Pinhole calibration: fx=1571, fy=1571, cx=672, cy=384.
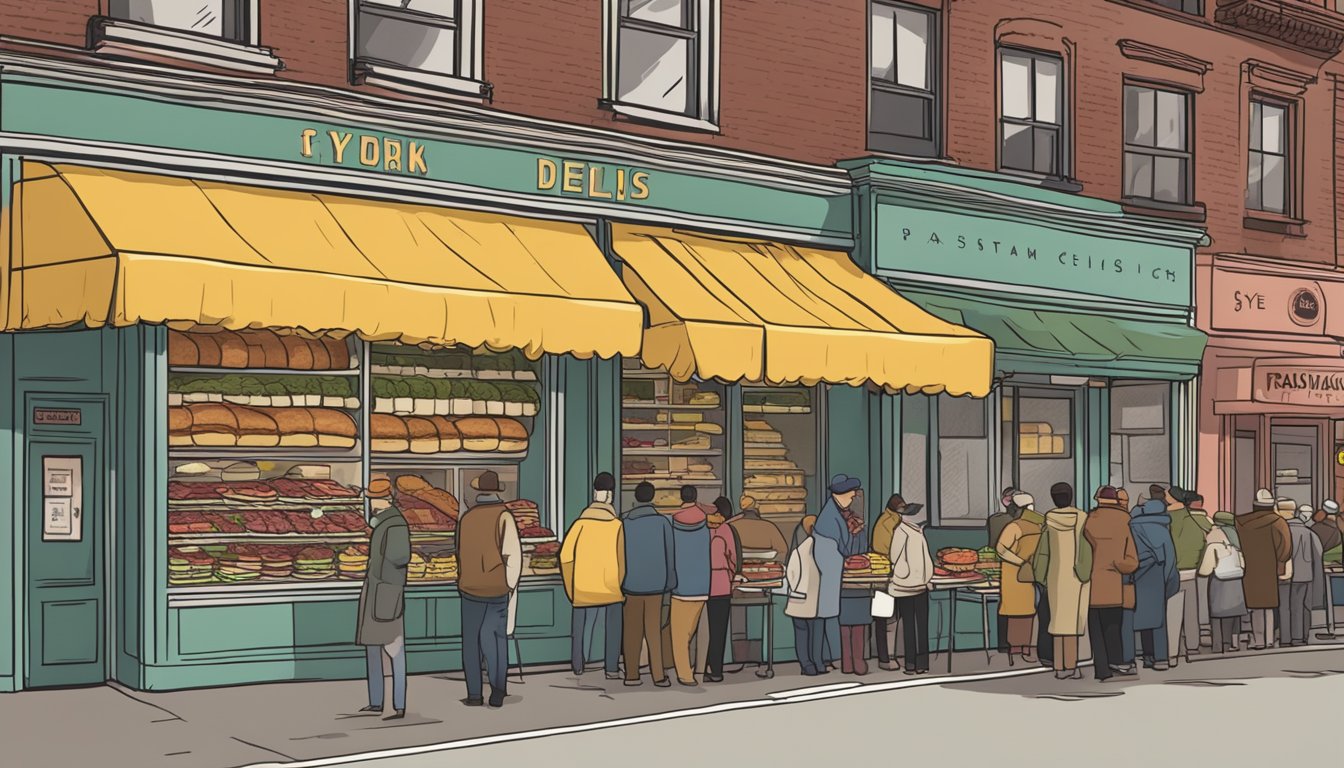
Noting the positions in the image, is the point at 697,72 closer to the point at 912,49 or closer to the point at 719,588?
the point at 912,49

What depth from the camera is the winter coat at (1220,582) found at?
16797 mm

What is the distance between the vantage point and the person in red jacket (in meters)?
14.4

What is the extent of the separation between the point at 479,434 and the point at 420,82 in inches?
136

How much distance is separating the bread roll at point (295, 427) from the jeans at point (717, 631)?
399 centimetres

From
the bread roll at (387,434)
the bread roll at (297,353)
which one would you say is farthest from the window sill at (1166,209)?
the bread roll at (297,353)

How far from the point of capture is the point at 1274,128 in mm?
23969

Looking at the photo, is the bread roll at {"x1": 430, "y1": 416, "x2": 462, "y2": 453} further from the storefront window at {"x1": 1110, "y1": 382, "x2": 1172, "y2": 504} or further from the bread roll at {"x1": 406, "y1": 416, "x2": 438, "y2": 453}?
the storefront window at {"x1": 1110, "y1": 382, "x2": 1172, "y2": 504}

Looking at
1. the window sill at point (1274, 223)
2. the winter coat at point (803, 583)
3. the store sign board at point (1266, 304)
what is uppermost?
the window sill at point (1274, 223)

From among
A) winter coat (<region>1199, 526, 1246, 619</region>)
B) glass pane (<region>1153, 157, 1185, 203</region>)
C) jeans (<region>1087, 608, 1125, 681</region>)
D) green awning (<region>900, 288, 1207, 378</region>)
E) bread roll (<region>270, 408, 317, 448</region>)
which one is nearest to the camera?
bread roll (<region>270, 408, 317, 448</region>)

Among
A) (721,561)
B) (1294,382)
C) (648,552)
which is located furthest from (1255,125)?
(648,552)

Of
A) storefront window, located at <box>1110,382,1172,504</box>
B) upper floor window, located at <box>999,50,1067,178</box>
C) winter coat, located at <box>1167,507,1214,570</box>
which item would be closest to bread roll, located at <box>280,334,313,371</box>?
winter coat, located at <box>1167,507,1214,570</box>

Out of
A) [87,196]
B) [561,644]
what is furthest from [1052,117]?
[87,196]

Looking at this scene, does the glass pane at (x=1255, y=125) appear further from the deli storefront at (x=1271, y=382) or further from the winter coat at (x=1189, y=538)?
the winter coat at (x=1189, y=538)

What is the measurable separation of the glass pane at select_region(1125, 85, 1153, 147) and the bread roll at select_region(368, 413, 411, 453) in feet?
38.8
